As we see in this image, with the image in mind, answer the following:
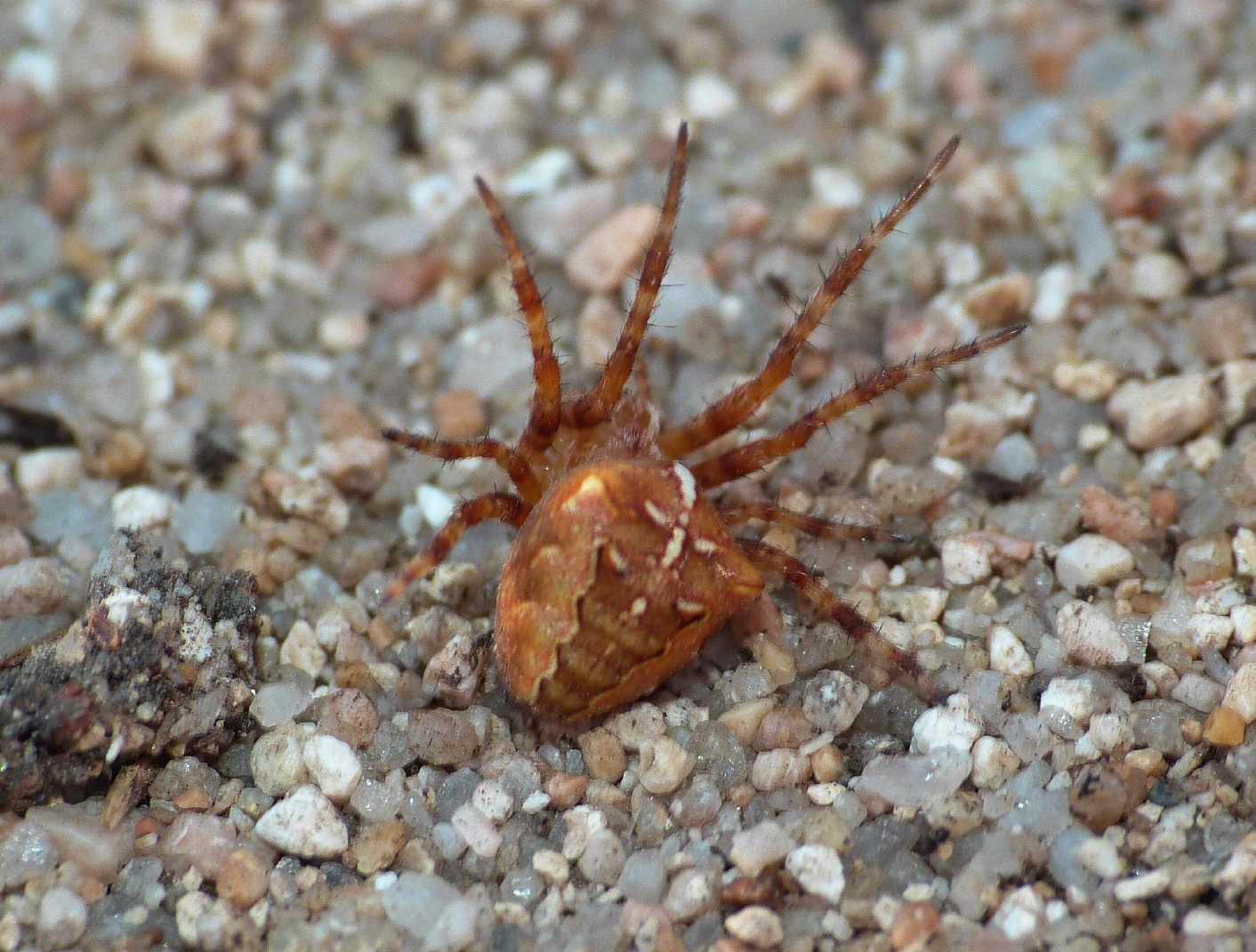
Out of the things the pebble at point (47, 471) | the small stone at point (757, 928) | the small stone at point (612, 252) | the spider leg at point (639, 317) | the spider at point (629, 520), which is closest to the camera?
the small stone at point (757, 928)

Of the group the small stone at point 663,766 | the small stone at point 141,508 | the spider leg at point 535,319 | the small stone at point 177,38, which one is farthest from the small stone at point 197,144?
the small stone at point 663,766

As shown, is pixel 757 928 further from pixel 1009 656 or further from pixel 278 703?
pixel 278 703

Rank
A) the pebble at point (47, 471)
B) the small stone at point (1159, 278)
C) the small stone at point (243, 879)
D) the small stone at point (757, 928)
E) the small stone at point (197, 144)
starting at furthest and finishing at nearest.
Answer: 1. the small stone at point (197, 144)
2. the small stone at point (1159, 278)
3. the pebble at point (47, 471)
4. the small stone at point (243, 879)
5. the small stone at point (757, 928)

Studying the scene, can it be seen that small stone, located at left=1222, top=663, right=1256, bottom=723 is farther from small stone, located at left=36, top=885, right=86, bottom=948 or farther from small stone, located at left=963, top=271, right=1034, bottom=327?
small stone, located at left=36, top=885, right=86, bottom=948

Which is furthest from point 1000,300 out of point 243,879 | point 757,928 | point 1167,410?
point 243,879

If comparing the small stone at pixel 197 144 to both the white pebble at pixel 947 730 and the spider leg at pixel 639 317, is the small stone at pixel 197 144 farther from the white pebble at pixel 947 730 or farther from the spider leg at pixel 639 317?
the white pebble at pixel 947 730

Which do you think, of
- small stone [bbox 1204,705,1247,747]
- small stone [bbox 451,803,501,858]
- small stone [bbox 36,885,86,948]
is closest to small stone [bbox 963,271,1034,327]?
Result: small stone [bbox 1204,705,1247,747]

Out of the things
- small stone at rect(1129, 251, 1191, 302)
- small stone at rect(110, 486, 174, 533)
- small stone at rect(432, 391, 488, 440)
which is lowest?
small stone at rect(432, 391, 488, 440)
